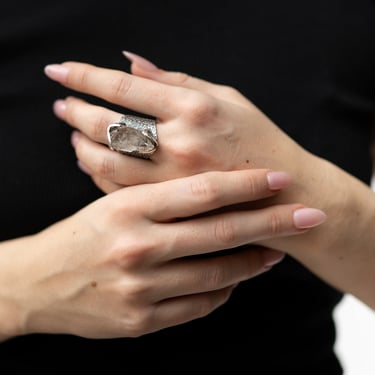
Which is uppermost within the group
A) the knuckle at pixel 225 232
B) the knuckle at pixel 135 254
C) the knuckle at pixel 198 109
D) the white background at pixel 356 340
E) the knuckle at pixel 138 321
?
the knuckle at pixel 198 109

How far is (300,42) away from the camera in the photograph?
911mm

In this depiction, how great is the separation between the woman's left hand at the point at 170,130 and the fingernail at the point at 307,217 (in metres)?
A: 0.06

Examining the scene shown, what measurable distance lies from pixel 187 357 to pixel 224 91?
440 millimetres

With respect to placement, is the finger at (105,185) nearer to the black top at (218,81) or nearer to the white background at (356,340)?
the black top at (218,81)

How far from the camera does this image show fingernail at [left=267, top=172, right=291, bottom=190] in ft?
2.28

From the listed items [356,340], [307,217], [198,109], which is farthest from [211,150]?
[356,340]

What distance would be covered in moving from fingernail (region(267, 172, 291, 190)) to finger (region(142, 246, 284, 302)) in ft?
0.38

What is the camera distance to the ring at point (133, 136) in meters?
0.68

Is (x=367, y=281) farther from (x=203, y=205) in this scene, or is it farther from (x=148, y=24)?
(x=148, y=24)

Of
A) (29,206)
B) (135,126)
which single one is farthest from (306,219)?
(29,206)

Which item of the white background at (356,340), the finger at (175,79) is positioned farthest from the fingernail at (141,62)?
the white background at (356,340)

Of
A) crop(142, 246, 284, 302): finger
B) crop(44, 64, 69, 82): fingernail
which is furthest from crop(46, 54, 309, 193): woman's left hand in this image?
crop(142, 246, 284, 302): finger

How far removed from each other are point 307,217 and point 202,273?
159 millimetres

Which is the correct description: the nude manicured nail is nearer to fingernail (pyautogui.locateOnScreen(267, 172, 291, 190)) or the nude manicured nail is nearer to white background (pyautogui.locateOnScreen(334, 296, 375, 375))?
fingernail (pyautogui.locateOnScreen(267, 172, 291, 190))
